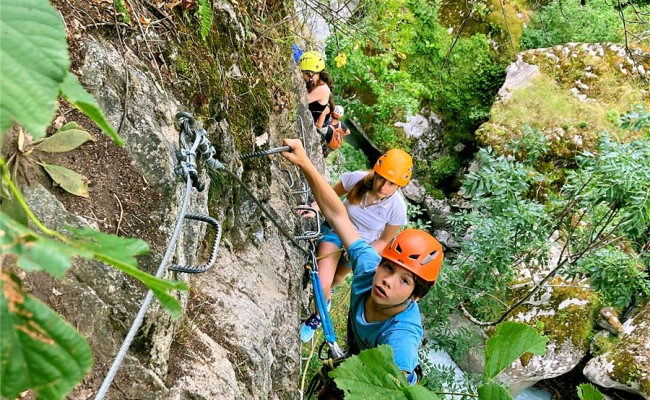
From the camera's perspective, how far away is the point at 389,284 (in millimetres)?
2648

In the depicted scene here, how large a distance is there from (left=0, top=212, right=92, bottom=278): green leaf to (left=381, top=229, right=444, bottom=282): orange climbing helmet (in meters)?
2.32

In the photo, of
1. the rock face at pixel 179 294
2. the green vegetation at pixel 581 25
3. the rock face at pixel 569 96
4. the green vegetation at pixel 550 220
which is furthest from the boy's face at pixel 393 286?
the green vegetation at pixel 581 25

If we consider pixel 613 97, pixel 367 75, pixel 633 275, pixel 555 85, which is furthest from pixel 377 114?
pixel 633 275

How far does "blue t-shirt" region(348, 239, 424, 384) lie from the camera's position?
249cm

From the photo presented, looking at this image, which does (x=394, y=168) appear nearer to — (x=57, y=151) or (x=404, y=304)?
(x=404, y=304)

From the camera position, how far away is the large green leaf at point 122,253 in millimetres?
537

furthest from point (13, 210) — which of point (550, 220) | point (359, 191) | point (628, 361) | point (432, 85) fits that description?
point (432, 85)

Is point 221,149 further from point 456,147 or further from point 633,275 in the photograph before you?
point 456,147

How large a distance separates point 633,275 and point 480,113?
6.83 metres

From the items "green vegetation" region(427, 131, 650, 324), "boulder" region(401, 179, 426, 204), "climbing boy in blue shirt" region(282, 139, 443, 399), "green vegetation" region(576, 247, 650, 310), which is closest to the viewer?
"climbing boy in blue shirt" region(282, 139, 443, 399)

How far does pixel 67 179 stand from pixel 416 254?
175cm

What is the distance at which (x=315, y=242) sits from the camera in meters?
4.07

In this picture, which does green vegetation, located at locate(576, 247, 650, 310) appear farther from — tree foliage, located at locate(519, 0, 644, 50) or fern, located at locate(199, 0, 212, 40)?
tree foliage, located at locate(519, 0, 644, 50)

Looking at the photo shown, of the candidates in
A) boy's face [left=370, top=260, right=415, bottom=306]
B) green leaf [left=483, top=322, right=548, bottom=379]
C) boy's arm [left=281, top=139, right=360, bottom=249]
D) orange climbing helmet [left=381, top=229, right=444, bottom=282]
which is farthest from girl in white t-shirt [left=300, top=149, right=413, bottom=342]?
green leaf [left=483, top=322, right=548, bottom=379]
